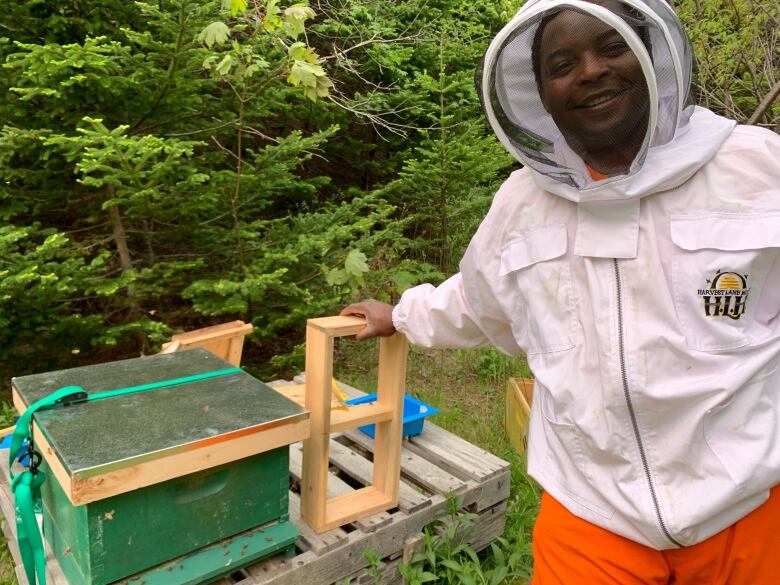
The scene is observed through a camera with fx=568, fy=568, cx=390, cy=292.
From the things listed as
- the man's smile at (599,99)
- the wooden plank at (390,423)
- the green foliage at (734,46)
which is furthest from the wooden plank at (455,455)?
the green foliage at (734,46)

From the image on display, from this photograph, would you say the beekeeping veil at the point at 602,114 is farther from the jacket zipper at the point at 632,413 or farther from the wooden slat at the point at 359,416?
the wooden slat at the point at 359,416

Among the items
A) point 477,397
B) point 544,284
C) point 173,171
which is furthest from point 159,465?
point 477,397

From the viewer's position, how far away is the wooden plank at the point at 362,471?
208cm

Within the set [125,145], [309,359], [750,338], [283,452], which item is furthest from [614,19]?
[125,145]

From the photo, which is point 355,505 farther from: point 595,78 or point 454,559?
point 595,78

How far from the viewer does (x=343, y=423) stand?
6.18 ft

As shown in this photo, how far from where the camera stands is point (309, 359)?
6.06 feet

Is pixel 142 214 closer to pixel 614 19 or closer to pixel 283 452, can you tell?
pixel 283 452

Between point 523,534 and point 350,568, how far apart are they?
0.87 meters

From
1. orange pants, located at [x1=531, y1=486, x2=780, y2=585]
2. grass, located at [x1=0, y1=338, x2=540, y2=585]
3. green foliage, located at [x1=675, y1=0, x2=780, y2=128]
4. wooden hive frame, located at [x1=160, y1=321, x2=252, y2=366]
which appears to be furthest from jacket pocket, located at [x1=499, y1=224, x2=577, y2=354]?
green foliage, located at [x1=675, y1=0, x2=780, y2=128]

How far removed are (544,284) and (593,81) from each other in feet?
1.46

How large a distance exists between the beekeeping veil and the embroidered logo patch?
0.56 ft

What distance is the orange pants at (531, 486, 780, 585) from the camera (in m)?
1.23

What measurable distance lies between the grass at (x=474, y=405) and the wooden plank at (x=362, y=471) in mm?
168
